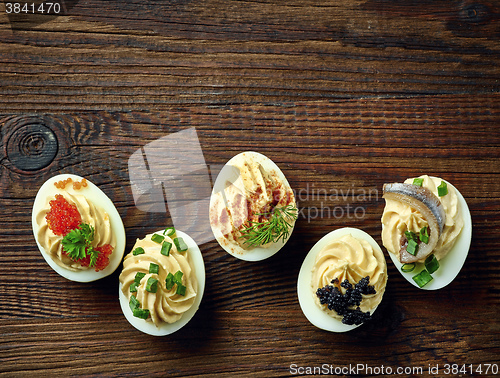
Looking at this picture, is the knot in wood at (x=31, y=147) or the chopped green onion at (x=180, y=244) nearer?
the chopped green onion at (x=180, y=244)

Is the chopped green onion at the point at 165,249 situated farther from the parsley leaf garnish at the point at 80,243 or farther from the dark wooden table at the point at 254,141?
the parsley leaf garnish at the point at 80,243

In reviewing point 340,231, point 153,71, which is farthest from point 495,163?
point 153,71

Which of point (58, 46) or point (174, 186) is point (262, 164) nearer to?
point (174, 186)

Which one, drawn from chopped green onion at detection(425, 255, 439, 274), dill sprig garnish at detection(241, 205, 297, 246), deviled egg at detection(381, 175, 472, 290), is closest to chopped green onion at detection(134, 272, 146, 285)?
Answer: dill sprig garnish at detection(241, 205, 297, 246)

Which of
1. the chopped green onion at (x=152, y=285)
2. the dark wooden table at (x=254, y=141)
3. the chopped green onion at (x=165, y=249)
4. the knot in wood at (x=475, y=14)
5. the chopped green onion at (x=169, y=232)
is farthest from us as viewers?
the knot in wood at (x=475, y=14)

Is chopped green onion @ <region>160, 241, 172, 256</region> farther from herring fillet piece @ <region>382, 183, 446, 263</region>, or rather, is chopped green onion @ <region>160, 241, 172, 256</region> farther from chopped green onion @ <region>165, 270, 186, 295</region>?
herring fillet piece @ <region>382, 183, 446, 263</region>

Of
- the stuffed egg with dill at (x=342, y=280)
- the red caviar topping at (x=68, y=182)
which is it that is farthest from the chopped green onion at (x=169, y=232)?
the stuffed egg with dill at (x=342, y=280)
